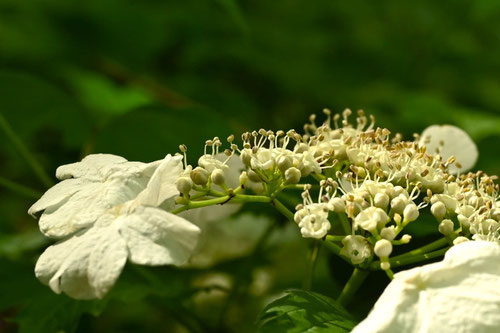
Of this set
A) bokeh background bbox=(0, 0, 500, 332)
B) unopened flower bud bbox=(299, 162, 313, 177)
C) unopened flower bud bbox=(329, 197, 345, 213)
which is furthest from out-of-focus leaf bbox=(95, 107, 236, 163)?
unopened flower bud bbox=(329, 197, 345, 213)

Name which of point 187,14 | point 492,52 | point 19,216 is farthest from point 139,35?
point 492,52

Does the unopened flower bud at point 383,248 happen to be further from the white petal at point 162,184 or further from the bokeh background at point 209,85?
the bokeh background at point 209,85

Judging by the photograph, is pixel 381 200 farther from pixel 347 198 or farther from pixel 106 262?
pixel 106 262

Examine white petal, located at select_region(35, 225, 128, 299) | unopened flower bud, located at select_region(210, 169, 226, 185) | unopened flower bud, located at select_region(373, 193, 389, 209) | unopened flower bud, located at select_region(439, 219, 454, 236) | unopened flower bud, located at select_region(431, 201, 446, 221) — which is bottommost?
white petal, located at select_region(35, 225, 128, 299)

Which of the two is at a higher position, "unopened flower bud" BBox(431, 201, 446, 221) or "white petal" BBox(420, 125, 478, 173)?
"white petal" BBox(420, 125, 478, 173)

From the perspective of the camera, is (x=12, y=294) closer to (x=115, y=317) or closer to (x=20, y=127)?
(x=20, y=127)

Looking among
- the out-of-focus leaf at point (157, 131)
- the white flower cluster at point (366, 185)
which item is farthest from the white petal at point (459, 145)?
the out-of-focus leaf at point (157, 131)

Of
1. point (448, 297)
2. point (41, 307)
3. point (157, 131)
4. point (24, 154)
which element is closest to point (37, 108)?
point (24, 154)

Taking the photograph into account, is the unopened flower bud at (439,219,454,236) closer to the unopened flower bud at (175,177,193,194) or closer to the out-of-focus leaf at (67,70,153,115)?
the unopened flower bud at (175,177,193,194)
